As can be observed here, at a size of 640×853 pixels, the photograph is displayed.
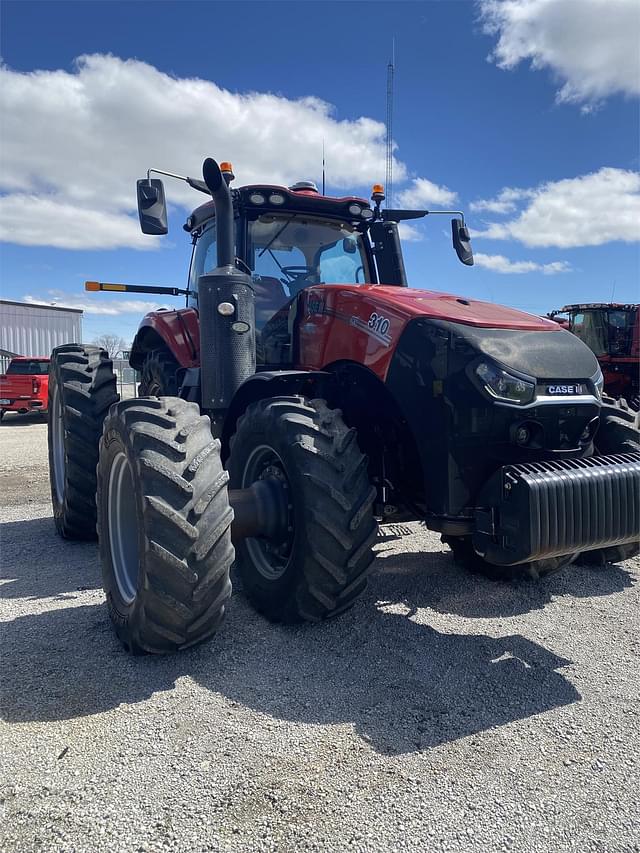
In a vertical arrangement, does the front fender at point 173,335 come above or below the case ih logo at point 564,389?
above

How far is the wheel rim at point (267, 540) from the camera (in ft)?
11.1

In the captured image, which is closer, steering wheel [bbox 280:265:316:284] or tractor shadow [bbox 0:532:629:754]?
tractor shadow [bbox 0:532:629:754]

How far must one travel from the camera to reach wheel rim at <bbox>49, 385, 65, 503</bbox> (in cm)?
549

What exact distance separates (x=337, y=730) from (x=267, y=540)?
1177mm

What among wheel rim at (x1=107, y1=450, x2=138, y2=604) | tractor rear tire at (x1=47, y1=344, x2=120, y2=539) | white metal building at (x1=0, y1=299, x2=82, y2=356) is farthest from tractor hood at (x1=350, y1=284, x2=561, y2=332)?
white metal building at (x1=0, y1=299, x2=82, y2=356)

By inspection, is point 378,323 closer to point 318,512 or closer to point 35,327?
point 318,512

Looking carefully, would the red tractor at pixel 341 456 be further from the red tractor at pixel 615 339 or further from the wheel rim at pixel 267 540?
the red tractor at pixel 615 339

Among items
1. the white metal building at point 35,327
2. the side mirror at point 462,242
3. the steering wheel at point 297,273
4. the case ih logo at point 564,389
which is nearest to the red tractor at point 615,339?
the side mirror at point 462,242

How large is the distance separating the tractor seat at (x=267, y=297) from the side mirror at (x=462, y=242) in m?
1.41

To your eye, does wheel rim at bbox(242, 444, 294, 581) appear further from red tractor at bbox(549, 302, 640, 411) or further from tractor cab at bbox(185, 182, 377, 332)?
red tractor at bbox(549, 302, 640, 411)

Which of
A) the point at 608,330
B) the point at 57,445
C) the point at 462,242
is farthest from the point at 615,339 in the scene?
the point at 57,445

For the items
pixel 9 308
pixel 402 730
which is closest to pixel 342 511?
pixel 402 730

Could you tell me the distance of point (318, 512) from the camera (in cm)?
296

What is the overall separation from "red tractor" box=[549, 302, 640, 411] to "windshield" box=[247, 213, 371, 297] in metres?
11.7
